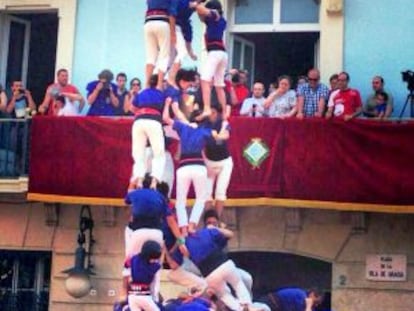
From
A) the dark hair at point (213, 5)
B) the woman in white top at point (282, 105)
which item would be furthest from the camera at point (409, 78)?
the dark hair at point (213, 5)

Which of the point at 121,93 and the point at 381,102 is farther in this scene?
the point at 121,93

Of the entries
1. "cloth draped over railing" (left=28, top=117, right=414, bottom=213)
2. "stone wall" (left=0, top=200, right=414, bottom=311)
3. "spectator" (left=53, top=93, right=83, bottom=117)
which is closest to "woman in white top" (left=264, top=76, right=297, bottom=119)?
"cloth draped over railing" (left=28, top=117, right=414, bottom=213)

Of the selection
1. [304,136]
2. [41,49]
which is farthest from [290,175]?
[41,49]

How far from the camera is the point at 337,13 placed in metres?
20.3

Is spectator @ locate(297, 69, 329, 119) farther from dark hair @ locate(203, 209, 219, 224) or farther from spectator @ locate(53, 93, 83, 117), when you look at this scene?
dark hair @ locate(203, 209, 219, 224)

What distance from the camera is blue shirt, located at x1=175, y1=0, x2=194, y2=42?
13852mm

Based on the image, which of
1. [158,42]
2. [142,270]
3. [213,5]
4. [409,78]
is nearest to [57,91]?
[409,78]

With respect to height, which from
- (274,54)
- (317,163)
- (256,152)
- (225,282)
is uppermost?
(274,54)

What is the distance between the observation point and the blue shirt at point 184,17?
13.9 m

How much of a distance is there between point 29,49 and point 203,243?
10607mm

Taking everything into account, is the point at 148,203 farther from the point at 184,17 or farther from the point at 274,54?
the point at 274,54

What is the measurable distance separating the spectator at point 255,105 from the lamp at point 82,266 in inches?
137

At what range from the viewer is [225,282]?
43.8 ft

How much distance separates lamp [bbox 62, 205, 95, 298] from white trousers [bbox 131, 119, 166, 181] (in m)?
6.62
